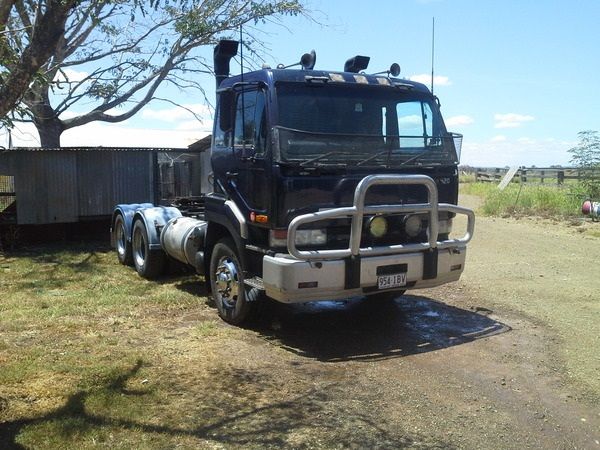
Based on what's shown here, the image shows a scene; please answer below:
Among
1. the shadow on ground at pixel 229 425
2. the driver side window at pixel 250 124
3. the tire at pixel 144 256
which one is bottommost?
the shadow on ground at pixel 229 425

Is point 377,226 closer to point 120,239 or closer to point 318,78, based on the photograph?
point 318,78

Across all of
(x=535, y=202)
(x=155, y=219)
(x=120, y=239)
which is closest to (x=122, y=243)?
(x=120, y=239)

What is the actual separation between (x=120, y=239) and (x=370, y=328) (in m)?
5.64

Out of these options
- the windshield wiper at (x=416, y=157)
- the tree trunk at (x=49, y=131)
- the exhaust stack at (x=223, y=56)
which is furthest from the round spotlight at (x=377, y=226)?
the tree trunk at (x=49, y=131)

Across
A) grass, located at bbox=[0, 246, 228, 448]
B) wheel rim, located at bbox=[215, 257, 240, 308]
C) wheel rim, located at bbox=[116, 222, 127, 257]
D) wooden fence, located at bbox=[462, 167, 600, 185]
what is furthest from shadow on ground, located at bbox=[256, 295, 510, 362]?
wooden fence, located at bbox=[462, 167, 600, 185]

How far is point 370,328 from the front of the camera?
254 inches

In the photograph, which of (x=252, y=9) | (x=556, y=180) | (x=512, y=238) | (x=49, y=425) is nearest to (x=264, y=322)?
(x=49, y=425)

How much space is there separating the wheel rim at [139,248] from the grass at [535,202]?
12345 millimetres

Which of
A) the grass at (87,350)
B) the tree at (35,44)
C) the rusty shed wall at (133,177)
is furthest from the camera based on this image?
the rusty shed wall at (133,177)

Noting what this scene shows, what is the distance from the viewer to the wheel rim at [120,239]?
10104 mm

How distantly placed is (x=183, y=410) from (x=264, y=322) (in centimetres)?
256

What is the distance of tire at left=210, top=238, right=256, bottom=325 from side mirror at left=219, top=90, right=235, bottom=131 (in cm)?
125

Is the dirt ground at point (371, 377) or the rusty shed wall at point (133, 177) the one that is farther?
the rusty shed wall at point (133, 177)

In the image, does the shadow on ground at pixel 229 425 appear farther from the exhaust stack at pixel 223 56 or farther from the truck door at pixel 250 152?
the exhaust stack at pixel 223 56
